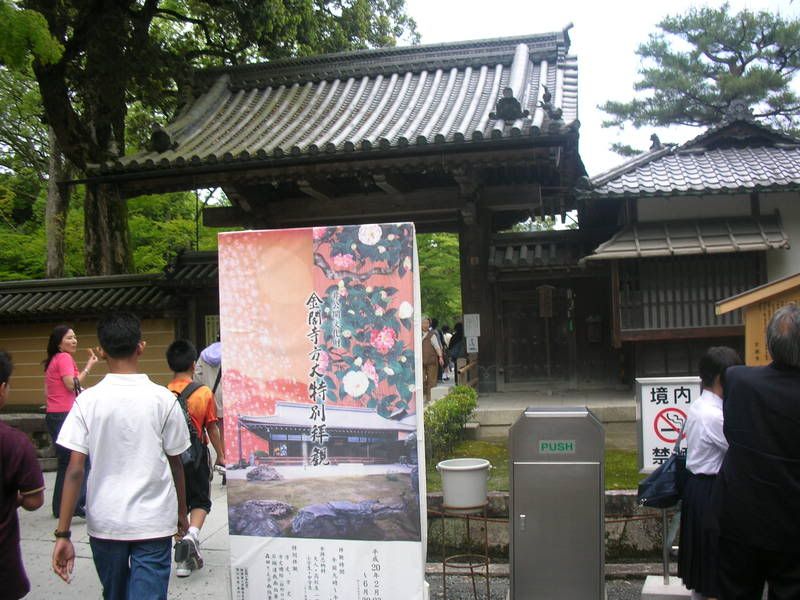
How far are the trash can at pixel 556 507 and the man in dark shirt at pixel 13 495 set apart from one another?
289cm

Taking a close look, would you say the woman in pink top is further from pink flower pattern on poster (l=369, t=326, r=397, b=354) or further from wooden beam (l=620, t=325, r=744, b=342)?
wooden beam (l=620, t=325, r=744, b=342)

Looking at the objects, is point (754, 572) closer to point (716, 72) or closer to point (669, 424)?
point (669, 424)

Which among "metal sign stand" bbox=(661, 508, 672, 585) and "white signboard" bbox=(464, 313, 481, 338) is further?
"white signboard" bbox=(464, 313, 481, 338)

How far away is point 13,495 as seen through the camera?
11.5 feet

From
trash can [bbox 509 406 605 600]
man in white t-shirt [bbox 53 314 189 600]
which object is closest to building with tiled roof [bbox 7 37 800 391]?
trash can [bbox 509 406 605 600]

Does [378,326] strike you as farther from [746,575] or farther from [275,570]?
[746,575]

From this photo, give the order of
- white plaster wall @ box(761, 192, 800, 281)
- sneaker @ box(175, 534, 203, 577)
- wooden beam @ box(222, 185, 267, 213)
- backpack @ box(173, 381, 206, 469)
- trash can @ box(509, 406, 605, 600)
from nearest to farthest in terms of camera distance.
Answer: trash can @ box(509, 406, 605, 600) → backpack @ box(173, 381, 206, 469) → sneaker @ box(175, 534, 203, 577) → wooden beam @ box(222, 185, 267, 213) → white plaster wall @ box(761, 192, 800, 281)

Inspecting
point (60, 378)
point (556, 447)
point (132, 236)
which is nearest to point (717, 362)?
point (556, 447)

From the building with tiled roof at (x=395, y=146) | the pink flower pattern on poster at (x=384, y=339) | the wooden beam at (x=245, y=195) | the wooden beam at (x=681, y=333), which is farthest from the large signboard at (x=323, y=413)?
the wooden beam at (x=681, y=333)

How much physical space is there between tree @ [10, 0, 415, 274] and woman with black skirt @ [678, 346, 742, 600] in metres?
11.1

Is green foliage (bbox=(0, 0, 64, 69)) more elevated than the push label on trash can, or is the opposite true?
green foliage (bbox=(0, 0, 64, 69))

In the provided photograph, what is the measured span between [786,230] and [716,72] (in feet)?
63.3

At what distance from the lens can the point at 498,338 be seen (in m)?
12.0

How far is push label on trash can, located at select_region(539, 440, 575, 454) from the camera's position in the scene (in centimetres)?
491
